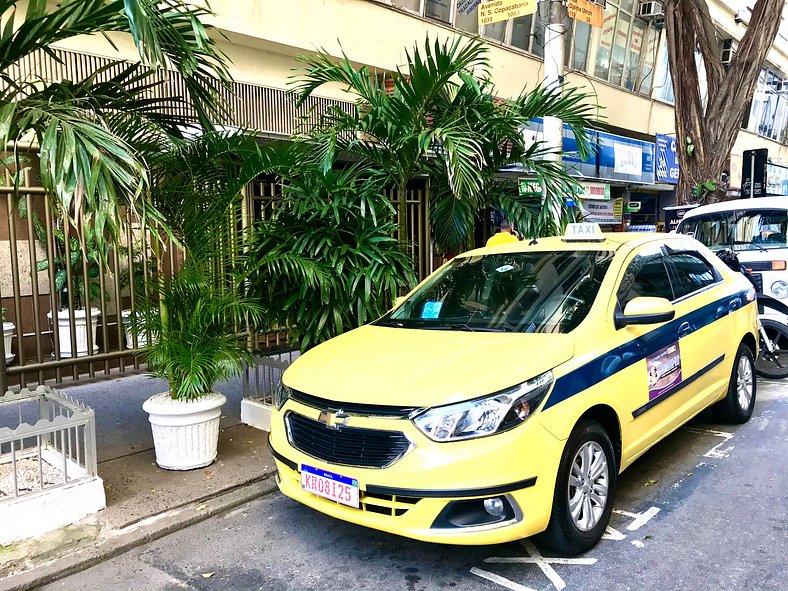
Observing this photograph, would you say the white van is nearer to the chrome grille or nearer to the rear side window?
the rear side window

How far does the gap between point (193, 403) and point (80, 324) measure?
320cm

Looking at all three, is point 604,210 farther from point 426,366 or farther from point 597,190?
point 426,366

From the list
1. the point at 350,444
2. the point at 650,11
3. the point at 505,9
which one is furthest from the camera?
the point at 650,11

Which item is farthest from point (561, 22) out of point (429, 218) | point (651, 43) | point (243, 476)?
point (651, 43)

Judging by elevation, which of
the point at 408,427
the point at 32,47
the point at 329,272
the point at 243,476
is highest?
the point at 32,47

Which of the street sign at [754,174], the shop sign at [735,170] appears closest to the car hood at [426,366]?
the street sign at [754,174]

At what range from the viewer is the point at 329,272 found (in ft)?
17.0

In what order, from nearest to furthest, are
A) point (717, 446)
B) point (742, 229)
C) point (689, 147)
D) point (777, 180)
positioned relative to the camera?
point (717, 446)
point (742, 229)
point (689, 147)
point (777, 180)

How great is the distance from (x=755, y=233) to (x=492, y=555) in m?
6.22

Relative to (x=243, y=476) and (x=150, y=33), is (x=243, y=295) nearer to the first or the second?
(x=243, y=476)

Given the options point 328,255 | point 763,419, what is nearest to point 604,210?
point 763,419

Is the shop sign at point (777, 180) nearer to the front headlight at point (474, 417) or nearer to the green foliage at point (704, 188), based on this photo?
the green foliage at point (704, 188)

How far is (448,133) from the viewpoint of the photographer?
5.51m

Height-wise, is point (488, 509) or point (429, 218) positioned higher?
point (429, 218)
